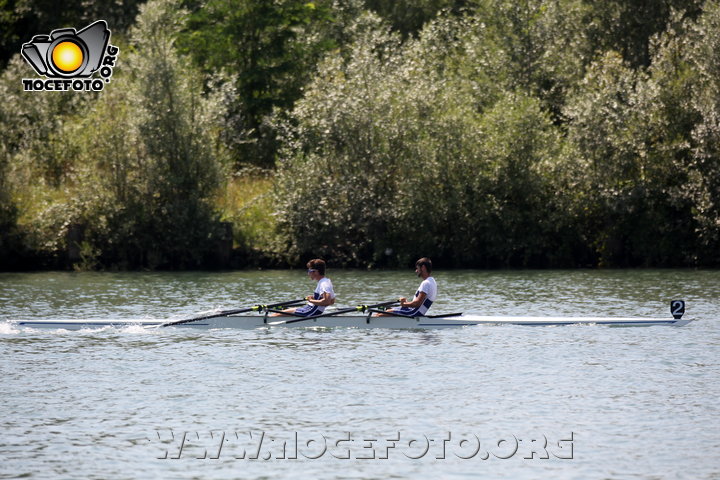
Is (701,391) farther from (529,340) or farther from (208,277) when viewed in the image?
(208,277)

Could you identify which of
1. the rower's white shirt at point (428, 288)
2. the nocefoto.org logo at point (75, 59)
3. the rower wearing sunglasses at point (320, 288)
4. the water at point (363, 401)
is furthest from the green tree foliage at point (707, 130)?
the rower wearing sunglasses at point (320, 288)

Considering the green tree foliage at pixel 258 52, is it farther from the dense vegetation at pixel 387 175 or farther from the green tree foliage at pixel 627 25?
the green tree foliage at pixel 627 25

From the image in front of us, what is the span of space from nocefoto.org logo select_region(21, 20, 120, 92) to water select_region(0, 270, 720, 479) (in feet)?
47.8

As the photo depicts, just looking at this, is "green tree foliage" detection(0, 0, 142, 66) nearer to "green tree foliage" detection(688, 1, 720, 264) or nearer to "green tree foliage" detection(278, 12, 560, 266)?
"green tree foliage" detection(278, 12, 560, 266)

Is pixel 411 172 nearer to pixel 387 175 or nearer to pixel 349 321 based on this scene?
pixel 387 175

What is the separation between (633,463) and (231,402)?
268 inches

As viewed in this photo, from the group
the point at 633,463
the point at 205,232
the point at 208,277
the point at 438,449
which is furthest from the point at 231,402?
the point at 205,232

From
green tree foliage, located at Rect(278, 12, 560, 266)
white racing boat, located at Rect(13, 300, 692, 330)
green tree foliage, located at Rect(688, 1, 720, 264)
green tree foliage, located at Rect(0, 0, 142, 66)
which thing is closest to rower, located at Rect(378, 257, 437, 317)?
white racing boat, located at Rect(13, 300, 692, 330)

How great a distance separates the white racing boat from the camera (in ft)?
79.5

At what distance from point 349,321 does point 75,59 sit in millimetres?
23253

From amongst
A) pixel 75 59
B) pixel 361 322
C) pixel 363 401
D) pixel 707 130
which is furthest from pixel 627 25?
pixel 363 401

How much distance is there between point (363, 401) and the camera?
17016 mm

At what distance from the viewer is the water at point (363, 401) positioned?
13.3 metres

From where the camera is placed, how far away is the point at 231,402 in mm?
17078
